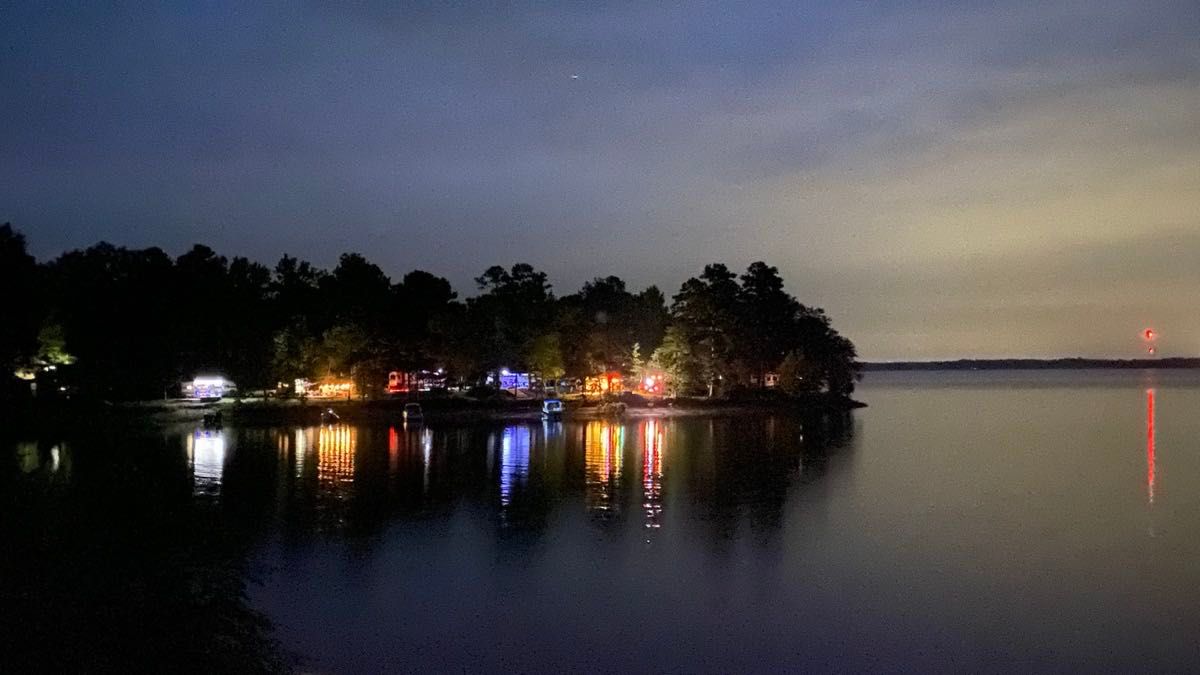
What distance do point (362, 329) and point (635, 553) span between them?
2589 inches

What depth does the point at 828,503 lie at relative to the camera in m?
32.6

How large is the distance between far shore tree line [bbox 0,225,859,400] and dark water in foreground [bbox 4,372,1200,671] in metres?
27.6

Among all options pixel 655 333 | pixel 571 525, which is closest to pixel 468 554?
pixel 571 525

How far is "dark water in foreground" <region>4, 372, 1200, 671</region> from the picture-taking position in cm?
1586

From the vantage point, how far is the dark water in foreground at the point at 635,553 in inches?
624

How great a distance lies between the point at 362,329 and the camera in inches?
3349

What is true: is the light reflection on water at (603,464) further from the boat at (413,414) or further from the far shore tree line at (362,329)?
the far shore tree line at (362,329)

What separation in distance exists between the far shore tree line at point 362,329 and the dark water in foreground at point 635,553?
27.6m

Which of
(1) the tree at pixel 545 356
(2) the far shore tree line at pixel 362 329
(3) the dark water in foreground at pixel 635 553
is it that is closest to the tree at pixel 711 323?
(2) the far shore tree line at pixel 362 329

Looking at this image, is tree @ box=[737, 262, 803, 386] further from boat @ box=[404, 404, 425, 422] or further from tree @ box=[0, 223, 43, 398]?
tree @ box=[0, 223, 43, 398]

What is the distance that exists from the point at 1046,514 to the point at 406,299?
7152 cm

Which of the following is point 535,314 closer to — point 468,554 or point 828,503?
point 828,503

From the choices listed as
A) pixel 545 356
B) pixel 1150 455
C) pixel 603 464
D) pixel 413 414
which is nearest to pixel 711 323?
pixel 545 356

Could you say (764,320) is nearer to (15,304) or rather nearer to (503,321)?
(503,321)
